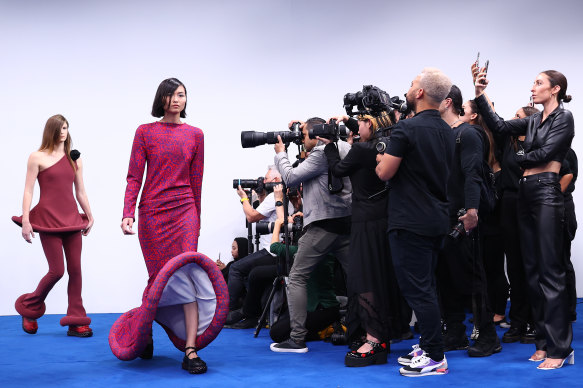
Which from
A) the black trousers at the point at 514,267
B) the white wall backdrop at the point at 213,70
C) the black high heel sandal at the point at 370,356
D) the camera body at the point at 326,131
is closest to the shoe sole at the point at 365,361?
the black high heel sandal at the point at 370,356

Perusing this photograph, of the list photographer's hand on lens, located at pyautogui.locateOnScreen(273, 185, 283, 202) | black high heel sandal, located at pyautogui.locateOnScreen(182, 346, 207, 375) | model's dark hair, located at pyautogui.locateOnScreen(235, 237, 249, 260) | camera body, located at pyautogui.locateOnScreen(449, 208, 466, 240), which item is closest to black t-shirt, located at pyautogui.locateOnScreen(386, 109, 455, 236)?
camera body, located at pyautogui.locateOnScreen(449, 208, 466, 240)

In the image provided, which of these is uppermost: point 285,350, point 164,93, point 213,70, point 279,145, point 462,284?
point 213,70

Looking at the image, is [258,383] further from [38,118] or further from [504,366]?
[38,118]

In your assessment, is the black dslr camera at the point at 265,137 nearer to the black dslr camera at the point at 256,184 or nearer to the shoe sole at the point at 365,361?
the black dslr camera at the point at 256,184

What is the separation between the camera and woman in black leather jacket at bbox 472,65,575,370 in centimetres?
287

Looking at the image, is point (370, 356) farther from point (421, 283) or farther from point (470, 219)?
point (470, 219)

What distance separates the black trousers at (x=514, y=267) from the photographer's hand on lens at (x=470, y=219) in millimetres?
739

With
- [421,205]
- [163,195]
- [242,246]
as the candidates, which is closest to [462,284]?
[421,205]

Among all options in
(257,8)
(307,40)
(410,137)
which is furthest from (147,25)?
(410,137)

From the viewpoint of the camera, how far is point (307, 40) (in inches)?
232

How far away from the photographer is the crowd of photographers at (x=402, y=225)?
2797 millimetres

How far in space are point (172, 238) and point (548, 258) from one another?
1.78 metres

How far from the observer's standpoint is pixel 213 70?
19.2ft

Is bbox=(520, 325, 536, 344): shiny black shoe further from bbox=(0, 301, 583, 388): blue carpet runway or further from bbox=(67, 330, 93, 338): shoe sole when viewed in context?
bbox=(67, 330, 93, 338): shoe sole
